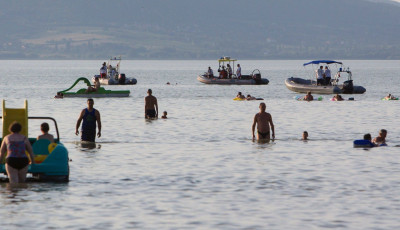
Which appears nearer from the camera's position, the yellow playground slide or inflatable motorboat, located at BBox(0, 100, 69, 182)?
inflatable motorboat, located at BBox(0, 100, 69, 182)

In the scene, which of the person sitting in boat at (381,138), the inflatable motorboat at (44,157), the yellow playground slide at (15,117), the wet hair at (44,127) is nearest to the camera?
the inflatable motorboat at (44,157)

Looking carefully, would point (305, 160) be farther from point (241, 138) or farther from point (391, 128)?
point (391, 128)

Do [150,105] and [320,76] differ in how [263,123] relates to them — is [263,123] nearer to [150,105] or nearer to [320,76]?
[150,105]

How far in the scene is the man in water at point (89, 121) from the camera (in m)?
26.6

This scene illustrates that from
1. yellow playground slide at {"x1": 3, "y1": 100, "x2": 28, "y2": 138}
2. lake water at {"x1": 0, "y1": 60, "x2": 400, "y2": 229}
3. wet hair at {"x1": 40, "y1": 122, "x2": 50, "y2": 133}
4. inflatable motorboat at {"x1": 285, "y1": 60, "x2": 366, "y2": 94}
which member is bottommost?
lake water at {"x1": 0, "y1": 60, "x2": 400, "y2": 229}

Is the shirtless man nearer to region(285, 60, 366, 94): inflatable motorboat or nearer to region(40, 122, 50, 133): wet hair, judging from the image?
region(40, 122, 50, 133): wet hair

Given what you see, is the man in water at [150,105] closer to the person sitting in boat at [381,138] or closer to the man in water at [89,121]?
the man in water at [89,121]

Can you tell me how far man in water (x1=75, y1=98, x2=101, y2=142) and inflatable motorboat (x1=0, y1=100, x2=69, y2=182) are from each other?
19.8ft

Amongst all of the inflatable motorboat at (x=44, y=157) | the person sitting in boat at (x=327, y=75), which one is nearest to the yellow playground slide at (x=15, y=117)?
the inflatable motorboat at (x=44, y=157)

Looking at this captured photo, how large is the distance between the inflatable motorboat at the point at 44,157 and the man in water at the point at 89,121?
19.8 feet

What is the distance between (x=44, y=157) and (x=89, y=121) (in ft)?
24.6

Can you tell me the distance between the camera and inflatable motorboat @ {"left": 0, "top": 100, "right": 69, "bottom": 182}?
19375mm

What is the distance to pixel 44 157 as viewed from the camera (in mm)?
19828

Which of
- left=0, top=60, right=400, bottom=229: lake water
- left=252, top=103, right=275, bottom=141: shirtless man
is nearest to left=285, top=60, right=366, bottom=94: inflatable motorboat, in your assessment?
left=0, top=60, right=400, bottom=229: lake water
